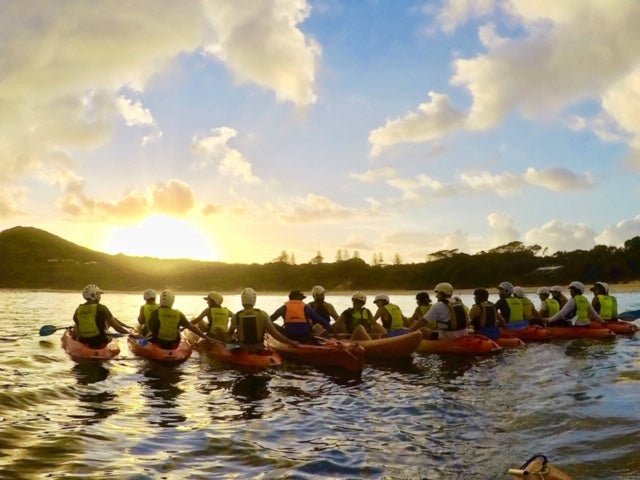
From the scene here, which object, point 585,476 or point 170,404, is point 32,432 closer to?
point 170,404

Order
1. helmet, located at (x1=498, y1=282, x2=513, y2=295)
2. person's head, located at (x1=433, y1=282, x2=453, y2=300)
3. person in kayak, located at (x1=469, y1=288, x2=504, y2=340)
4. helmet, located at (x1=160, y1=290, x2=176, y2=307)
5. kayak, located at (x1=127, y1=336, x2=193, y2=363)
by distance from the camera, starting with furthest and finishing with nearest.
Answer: helmet, located at (x1=498, y1=282, x2=513, y2=295) < person in kayak, located at (x1=469, y1=288, x2=504, y2=340) < person's head, located at (x1=433, y1=282, x2=453, y2=300) < kayak, located at (x1=127, y1=336, x2=193, y2=363) < helmet, located at (x1=160, y1=290, x2=176, y2=307)

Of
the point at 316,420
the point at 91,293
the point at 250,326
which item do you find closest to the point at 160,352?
the point at 91,293

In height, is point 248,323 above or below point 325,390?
above

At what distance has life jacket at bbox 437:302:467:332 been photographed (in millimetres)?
18500

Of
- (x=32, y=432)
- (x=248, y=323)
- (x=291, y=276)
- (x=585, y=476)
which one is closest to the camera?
(x=585, y=476)

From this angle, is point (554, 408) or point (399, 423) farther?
point (554, 408)

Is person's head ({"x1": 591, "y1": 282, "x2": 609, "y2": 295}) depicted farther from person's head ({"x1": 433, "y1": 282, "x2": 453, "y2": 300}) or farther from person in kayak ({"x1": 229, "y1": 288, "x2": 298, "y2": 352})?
person in kayak ({"x1": 229, "y1": 288, "x2": 298, "y2": 352})

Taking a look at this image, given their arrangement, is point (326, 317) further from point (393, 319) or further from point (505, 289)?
point (505, 289)

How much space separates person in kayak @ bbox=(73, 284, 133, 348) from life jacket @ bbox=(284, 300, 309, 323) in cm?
523

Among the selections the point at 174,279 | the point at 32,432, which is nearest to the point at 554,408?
→ the point at 32,432

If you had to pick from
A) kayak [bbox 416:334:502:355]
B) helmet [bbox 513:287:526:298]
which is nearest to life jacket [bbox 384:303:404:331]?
kayak [bbox 416:334:502:355]

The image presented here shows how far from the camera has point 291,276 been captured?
128m

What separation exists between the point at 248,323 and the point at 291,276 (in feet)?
370

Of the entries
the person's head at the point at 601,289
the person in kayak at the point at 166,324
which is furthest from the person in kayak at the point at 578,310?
the person in kayak at the point at 166,324
